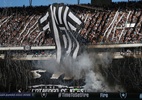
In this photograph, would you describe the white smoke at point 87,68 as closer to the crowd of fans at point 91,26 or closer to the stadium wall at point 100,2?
the crowd of fans at point 91,26

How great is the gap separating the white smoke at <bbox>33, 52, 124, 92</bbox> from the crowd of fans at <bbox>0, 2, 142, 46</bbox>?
4.55ft

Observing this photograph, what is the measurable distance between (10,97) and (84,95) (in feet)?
9.91

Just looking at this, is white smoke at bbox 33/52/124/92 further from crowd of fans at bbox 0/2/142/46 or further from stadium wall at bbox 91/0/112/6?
stadium wall at bbox 91/0/112/6

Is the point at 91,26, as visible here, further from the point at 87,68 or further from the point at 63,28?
the point at 87,68

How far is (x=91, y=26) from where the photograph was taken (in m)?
24.6

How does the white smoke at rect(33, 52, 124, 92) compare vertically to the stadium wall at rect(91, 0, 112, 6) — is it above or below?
below

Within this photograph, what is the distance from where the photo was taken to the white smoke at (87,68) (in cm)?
1931

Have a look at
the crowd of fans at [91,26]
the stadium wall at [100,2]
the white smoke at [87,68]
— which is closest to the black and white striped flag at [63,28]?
the white smoke at [87,68]

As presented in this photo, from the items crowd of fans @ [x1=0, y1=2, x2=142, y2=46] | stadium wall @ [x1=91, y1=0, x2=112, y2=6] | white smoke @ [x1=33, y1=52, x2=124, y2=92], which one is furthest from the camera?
stadium wall @ [x1=91, y1=0, x2=112, y2=6]

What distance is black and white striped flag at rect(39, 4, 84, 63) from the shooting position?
68.7 feet

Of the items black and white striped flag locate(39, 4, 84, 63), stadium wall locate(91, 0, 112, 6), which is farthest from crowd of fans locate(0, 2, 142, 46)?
stadium wall locate(91, 0, 112, 6)

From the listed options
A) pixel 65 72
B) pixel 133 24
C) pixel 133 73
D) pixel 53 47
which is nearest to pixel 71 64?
pixel 65 72

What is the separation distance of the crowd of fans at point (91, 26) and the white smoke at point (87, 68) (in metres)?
1.39

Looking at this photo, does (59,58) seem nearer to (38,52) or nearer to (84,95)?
(38,52)
